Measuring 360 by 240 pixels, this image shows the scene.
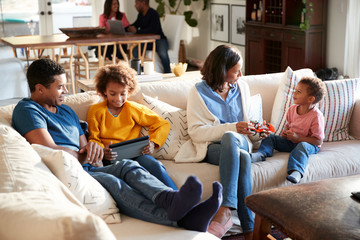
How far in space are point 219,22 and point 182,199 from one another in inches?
252

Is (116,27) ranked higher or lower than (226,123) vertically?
higher

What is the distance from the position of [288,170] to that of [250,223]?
397 mm

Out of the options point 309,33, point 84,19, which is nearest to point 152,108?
point 309,33

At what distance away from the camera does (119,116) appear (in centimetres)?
283

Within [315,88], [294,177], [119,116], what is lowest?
[294,177]

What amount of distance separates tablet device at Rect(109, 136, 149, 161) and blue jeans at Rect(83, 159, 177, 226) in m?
0.24

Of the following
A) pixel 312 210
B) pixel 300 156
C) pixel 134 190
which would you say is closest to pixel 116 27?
pixel 300 156

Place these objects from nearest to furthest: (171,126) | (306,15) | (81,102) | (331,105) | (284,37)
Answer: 1. (81,102)
2. (171,126)
3. (331,105)
4. (306,15)
5. (284,37)

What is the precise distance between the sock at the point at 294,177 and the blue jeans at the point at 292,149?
0.07 ft

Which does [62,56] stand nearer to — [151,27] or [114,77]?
[151,27]

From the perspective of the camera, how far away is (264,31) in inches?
245

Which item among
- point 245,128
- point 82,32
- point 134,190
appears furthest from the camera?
point 82,32

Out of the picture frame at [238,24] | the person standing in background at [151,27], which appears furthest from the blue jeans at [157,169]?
the picture frame at [238,24]

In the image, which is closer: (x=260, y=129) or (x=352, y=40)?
(x=260, y=129)
